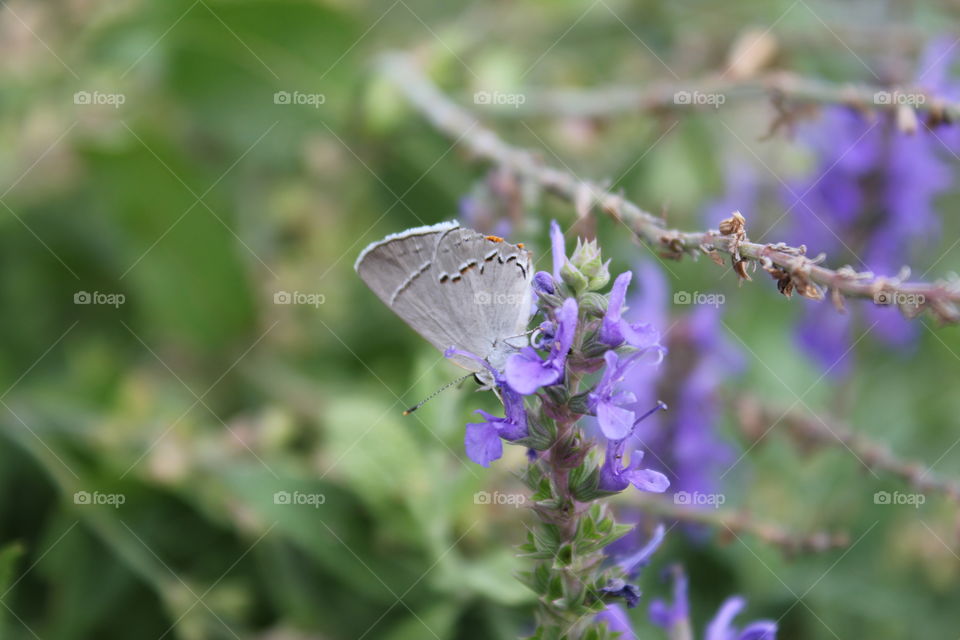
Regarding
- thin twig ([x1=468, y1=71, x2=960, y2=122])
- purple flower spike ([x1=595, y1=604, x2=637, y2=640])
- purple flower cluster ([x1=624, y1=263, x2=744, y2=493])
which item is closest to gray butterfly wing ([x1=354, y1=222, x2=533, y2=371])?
purple flower spike ([x1=595, y1=604, x2=637, y2=640])

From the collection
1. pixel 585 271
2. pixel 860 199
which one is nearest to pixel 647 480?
pixel 585 271

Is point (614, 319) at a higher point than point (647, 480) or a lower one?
higher

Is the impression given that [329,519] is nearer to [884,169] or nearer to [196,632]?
[196,632]

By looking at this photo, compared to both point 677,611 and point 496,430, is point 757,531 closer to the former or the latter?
point 677,611

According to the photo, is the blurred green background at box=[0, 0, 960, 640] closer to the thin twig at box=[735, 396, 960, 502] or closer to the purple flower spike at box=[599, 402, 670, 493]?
the thin twig at box=[735, 396, 960, 502]

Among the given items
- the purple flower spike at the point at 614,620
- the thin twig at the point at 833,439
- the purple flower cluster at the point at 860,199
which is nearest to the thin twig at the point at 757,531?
the thin twig at the point at 833,439
